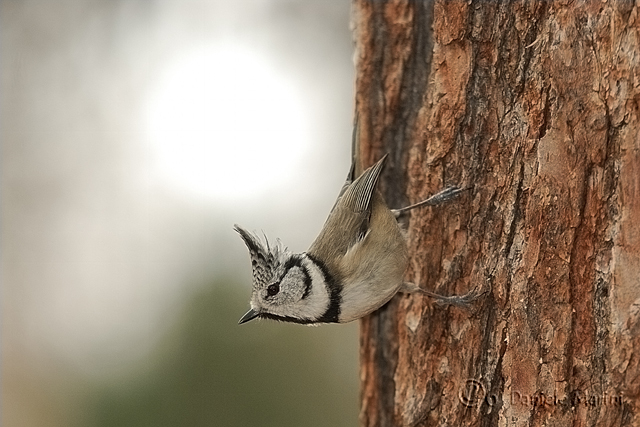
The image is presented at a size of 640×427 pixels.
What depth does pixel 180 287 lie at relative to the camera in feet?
11.2

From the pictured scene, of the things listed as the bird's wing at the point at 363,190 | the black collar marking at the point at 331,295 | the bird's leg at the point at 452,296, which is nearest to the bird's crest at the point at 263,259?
the black collar marking at the point at 331,295

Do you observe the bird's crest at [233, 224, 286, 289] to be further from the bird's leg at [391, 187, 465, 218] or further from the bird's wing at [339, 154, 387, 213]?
the bird's leg at [391, 187, 465, 218]

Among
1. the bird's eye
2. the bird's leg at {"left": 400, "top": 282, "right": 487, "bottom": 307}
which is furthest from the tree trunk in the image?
the bird's eye

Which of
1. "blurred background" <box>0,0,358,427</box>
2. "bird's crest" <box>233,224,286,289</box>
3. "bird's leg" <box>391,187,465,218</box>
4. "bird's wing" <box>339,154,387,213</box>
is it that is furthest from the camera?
"blurred background" <box>0,0,358,427</box>

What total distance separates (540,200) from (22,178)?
284cm

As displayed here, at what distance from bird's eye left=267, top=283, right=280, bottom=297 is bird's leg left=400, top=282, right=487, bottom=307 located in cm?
39

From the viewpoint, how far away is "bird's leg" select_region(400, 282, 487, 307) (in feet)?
5.26

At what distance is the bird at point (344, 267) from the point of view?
5.18 ft

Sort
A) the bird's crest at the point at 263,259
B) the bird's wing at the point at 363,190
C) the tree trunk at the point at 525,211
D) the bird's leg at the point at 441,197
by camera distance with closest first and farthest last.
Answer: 1. the tree trunk at the point at 525,211
2. the bird's crest at the point at 263,259
3. the bird's leg at the point at 441,197
4. the bird's wing at the point at 363,190

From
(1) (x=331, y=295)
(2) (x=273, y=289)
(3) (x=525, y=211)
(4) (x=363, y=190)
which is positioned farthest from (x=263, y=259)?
(3) (x=525, y=211)

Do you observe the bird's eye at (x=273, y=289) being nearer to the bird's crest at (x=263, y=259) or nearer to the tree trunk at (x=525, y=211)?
the bird's crest at (x=263, y=259)

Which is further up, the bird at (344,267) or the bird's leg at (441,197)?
the bird's leg at (441,197)

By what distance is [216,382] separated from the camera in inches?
135

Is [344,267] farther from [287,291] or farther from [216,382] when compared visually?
[216,382]
